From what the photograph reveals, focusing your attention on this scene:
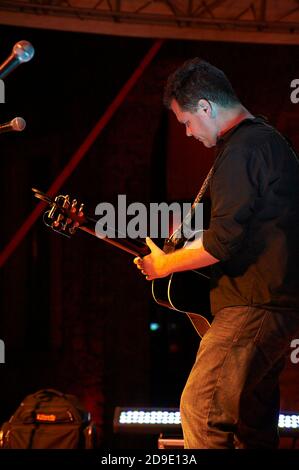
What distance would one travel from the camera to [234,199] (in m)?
2.84

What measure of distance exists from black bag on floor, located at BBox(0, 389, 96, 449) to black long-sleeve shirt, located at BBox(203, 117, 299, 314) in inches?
83.2

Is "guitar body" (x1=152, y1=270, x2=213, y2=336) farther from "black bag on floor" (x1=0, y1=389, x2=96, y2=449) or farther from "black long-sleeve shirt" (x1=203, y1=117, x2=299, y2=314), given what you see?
"black bag on floor" (x1=0, y1=389, x2=96, y2=449)

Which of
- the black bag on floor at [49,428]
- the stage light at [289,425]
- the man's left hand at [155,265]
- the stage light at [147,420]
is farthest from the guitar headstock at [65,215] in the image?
the stage light at [289,425]

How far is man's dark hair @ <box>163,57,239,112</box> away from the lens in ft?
9.93

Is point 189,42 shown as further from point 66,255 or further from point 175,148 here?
point 66,255

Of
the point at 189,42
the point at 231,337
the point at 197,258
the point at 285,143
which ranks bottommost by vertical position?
the point at 231,337

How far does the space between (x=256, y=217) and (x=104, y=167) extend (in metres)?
3.54

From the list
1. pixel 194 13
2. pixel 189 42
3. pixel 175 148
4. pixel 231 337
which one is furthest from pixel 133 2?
pixel 231 337

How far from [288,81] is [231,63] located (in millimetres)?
518

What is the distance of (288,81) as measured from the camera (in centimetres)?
620

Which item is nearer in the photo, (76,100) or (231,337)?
(231,337)
